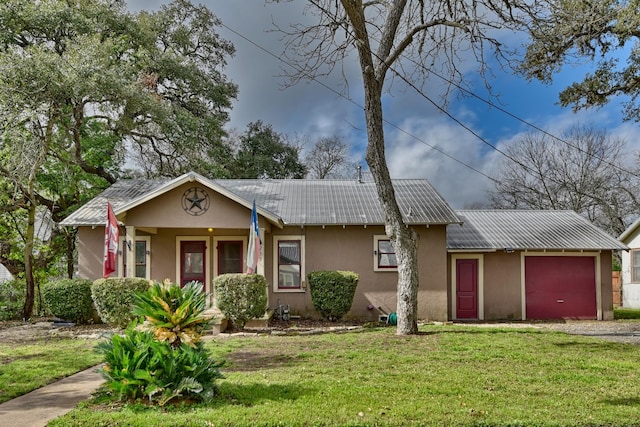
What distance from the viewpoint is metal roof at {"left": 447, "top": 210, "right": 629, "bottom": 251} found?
57.5ft

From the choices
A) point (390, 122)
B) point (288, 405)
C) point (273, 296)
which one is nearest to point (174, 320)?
point (288, 405)

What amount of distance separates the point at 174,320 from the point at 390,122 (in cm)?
1130

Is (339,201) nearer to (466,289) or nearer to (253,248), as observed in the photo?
(253,248)

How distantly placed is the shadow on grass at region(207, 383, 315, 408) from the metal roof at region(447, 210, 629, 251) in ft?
37.0

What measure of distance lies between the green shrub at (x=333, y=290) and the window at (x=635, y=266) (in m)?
15.3

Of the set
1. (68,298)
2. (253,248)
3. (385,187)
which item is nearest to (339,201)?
(253,248)

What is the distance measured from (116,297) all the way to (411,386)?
8976mm

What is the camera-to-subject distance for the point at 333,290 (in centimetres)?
1505

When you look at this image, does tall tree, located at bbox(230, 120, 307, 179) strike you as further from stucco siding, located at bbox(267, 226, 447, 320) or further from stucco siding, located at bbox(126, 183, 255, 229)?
stucco siding, located at bbox(126, 183, 255, 229)

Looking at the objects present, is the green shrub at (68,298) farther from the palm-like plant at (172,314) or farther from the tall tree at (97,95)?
the palm-like plant at (172,314)

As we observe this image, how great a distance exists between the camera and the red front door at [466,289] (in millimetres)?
17547

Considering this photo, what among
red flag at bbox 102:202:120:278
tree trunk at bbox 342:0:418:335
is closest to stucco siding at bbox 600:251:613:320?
tree trunk at bbox 342:0:418:335

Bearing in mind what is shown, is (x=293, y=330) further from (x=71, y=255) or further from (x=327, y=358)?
(x=71, y=255)

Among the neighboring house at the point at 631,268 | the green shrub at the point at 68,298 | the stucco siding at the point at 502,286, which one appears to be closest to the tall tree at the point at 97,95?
the green shrub at the point at 68,298
